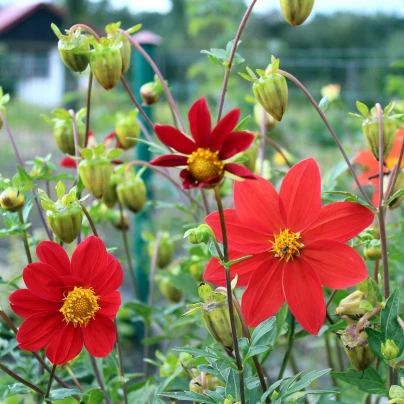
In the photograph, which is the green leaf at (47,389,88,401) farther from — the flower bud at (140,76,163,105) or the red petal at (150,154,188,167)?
the flower bud at (140,76,163,105)

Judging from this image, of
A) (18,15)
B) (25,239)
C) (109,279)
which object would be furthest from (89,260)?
(18,15)

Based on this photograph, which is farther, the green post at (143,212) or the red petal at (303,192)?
the green post at (143,212)

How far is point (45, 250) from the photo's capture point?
21.8 inches

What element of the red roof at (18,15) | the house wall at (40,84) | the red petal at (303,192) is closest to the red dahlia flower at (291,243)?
the red petal at (303,192)

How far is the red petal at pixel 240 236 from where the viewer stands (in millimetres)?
548

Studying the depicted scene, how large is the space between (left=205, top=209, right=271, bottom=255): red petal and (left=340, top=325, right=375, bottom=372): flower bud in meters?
0.09

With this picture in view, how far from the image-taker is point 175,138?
0.47 m

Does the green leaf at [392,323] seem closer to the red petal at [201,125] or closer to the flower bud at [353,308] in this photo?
the flower bud at [353,308]

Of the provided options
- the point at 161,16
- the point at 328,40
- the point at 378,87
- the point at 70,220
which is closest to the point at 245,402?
the point at 70,220

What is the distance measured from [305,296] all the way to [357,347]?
2.2 inches

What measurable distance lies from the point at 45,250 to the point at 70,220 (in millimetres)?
34

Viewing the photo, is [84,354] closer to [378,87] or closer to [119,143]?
[119,143]

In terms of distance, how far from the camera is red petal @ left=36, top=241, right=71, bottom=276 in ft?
1.81

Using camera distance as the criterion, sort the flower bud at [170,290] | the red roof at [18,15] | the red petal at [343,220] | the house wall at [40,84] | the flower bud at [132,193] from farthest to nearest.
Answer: the red roof at [18,15]
the house wall at [40,84]
the flower bud at [170,290]
the flower bud at [132,193]
the red petal at [343,220]
